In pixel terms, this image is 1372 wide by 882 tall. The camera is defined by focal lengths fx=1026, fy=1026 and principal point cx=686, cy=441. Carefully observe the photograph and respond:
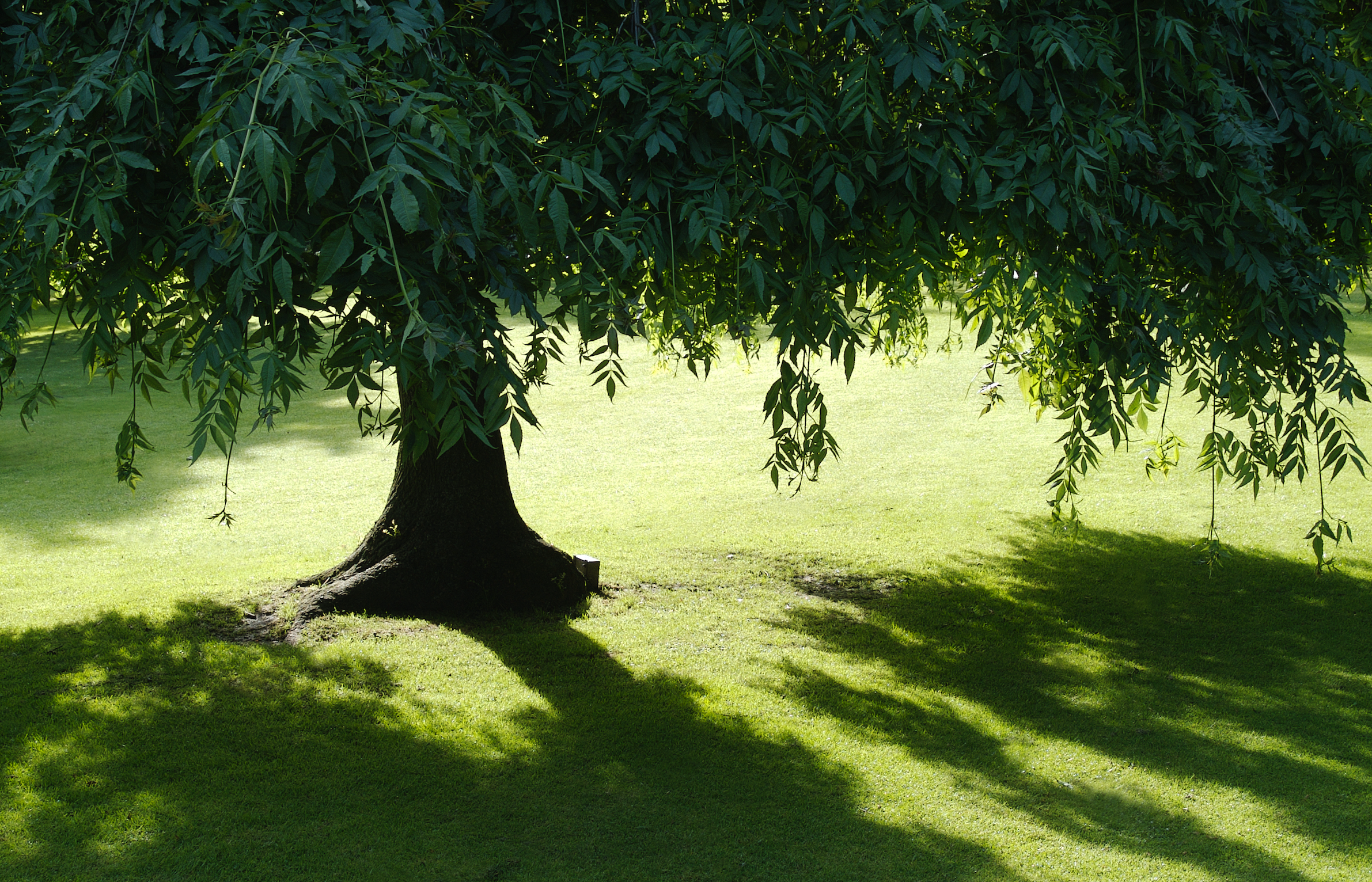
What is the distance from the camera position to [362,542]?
6.39m

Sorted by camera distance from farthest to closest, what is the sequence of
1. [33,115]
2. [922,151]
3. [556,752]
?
[556,752]
[922,151]
[33,115]

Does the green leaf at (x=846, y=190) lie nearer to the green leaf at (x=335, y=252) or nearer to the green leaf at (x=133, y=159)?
the green leaf at (x=335, y=252)

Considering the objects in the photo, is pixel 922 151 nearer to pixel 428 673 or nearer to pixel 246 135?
pixel 246 135

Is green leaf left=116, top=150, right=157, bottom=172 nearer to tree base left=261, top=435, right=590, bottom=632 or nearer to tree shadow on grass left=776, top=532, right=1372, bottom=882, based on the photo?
tree base left=261, top=435, right=590, bottom=632

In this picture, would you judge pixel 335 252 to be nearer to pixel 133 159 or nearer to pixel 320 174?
pixel 320 174

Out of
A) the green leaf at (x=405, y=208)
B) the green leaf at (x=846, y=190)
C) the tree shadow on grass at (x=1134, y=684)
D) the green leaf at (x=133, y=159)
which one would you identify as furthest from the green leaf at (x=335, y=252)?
the tree shadow on grass at (x=1134, y=684)

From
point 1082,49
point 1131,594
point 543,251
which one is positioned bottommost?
point 1131,594

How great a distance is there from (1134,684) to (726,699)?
2.20 metres

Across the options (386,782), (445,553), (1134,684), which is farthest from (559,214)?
(1134,684)

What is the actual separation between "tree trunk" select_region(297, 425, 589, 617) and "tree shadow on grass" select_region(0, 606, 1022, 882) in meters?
→ 0.62

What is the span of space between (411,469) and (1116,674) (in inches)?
165

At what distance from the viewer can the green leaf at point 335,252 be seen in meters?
2.39

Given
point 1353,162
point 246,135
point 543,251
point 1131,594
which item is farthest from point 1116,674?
point 246,135

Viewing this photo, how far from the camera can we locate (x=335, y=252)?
95.4 inches
